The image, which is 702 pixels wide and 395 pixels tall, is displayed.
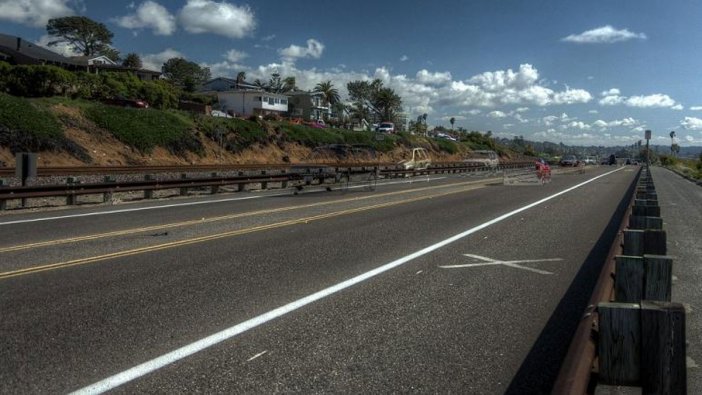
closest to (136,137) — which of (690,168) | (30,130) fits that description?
(30,130)

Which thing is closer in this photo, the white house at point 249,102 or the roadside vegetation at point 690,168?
the roadside vegetation at point 690,168

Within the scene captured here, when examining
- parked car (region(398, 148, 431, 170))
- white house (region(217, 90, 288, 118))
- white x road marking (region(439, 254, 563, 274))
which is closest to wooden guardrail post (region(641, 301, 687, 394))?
white x road marking (region(439, 254, 563, 274))

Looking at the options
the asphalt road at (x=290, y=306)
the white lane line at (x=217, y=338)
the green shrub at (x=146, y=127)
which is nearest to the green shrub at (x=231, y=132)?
the green shrub at (x=146, y=127)

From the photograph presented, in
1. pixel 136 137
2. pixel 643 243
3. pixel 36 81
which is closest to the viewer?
pixel 643 243

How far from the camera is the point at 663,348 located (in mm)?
3096

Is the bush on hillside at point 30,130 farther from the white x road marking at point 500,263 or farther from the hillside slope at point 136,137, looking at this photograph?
the white x road marking at point 500,263

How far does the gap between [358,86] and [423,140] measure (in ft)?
159

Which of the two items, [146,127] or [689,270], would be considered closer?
[689,270]

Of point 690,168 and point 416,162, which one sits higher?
point 690,168

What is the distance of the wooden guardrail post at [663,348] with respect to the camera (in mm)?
3010

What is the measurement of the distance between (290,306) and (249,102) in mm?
87078

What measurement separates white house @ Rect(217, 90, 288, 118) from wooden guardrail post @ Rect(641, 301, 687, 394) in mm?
87029

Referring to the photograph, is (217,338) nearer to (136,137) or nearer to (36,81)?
(136,137)

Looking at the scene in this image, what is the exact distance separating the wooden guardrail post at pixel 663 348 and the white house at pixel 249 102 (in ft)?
286
